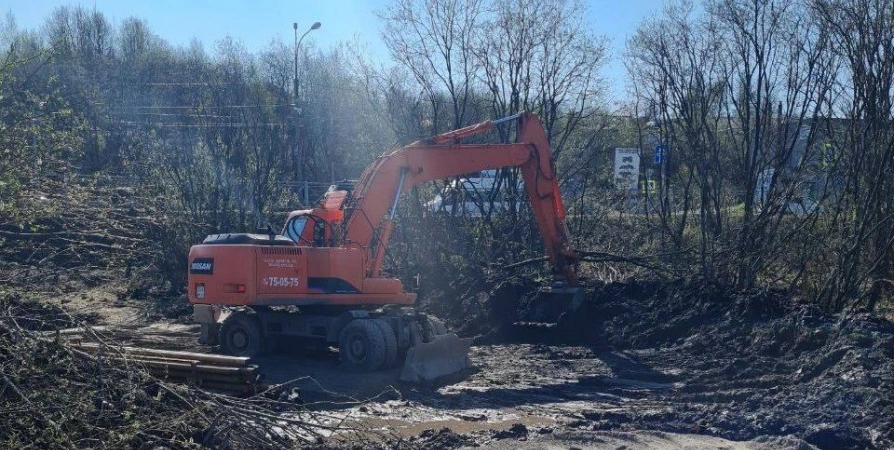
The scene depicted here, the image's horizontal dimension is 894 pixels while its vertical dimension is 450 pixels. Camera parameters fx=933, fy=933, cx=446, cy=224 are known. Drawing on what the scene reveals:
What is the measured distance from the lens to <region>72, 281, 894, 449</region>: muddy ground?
29.1 feet

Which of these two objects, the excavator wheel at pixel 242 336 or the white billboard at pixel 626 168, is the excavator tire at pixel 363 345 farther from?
the white billboard at pixel 626 168

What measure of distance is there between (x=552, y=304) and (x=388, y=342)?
14.5 feet

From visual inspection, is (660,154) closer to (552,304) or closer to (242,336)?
(552,304)

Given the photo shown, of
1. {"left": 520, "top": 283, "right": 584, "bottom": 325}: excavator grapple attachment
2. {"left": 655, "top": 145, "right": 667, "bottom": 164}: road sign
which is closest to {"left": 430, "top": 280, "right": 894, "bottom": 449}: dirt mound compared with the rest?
{"left": 520, "top": 283, "right": 584, "bottom": 325}: excavator grapple attachment

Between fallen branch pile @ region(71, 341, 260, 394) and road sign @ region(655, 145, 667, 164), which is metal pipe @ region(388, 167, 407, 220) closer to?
fallen branch pile @ region(71, 341, 260, 394)

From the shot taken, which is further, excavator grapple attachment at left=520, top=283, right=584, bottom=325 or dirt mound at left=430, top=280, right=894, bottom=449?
excavator grapple attachment at left=520, top=283, right=584, bottom=325

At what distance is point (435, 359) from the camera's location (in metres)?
12.5

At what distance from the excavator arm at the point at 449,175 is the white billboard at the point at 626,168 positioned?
726 cm

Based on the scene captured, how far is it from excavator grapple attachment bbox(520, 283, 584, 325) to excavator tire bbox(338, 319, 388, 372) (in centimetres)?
421

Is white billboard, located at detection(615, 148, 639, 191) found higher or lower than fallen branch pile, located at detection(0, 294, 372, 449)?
higher

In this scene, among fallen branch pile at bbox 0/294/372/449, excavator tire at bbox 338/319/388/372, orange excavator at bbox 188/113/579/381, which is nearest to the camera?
fallen branch pile at bbox 0/294/372/449

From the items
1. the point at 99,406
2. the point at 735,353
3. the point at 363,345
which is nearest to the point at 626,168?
the point at 735,353

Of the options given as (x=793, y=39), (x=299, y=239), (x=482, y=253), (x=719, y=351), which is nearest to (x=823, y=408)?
(x=719, y=351)

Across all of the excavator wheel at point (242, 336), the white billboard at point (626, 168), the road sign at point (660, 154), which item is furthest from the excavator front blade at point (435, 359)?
the white billboard at point (626, 168)
